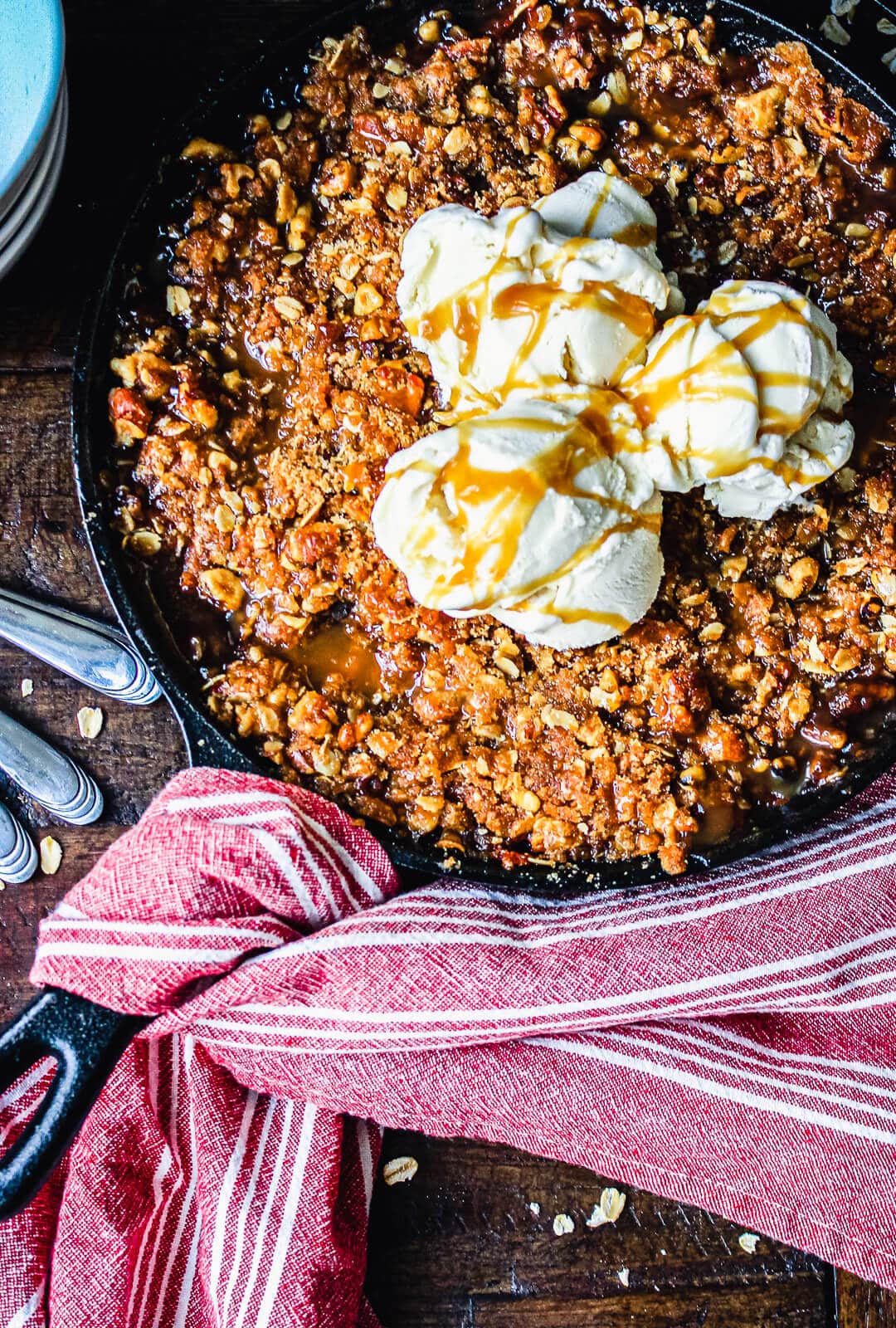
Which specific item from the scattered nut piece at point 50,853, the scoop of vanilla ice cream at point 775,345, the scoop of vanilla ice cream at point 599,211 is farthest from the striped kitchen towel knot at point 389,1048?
the scoop of vanilla ice cream at point 599,211

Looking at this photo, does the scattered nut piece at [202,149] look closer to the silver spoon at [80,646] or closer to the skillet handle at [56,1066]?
the silver spoon at [80,646]

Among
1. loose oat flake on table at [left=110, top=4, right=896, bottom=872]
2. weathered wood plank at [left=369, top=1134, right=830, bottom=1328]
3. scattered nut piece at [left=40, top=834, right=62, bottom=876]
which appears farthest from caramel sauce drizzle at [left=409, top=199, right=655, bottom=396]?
weathered wood plank at [left=369, top=1134, right=830, bottom=1328]

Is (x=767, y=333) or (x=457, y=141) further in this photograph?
(x=457, y=141)

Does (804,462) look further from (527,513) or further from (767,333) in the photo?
(527,513)

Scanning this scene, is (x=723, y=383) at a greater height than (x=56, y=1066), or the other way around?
(x=723, y=383)

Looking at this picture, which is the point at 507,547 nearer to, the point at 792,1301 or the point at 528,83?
the point at 528,83

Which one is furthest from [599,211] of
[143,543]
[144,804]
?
[144,804]

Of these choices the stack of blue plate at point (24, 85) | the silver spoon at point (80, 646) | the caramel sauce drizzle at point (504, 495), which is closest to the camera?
the caramel sauce drizzle at point (504, 495)
